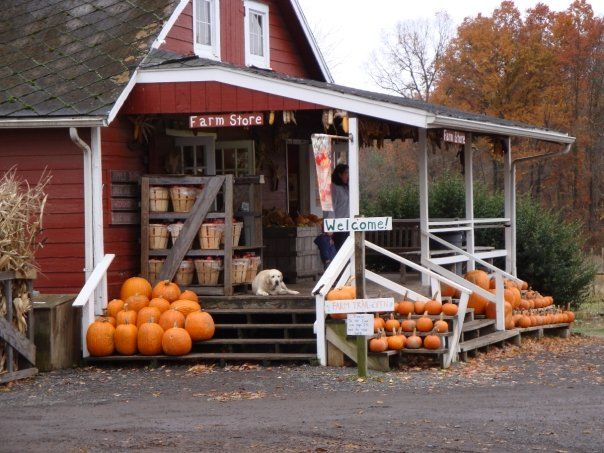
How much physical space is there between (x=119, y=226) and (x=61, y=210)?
83 centimetres

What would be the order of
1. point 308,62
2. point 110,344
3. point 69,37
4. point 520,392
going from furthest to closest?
1. point 308,62
2. point 69,37
3. point 110,344
4. point 520,392

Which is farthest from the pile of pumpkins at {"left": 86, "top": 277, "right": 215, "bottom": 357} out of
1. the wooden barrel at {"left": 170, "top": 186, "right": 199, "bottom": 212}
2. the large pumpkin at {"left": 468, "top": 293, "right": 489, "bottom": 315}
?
the large pumpkin at {"left": 468, "top": 293, "right": 489, "bottom": 315}

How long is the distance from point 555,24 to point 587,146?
16.3ft

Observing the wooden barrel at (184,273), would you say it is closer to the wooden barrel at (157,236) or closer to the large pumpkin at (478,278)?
the wooden barrel at (157,236)

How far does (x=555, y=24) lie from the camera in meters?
46.1

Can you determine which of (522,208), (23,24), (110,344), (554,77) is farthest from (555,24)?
(110,344)

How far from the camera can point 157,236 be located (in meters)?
16.1

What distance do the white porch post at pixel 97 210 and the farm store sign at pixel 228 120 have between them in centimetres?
130

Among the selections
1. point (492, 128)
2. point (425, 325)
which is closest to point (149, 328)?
point (425, 325)

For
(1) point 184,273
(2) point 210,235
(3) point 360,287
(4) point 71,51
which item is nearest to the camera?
(3) point 360,287

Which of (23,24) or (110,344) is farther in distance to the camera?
(23,24)

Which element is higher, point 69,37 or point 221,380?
point 69,37

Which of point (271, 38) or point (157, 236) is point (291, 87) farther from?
point (271, 38)

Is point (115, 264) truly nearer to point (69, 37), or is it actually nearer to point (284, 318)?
point (284, 318)
